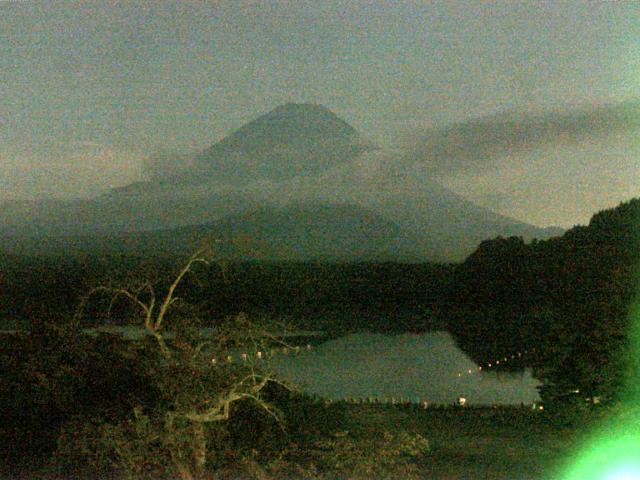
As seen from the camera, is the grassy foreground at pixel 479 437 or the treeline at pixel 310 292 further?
the treeline at pixel 310 292

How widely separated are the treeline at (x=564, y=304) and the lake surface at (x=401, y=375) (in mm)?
1281

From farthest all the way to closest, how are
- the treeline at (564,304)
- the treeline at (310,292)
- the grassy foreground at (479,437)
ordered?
the treeline at (310,292)
the treeline at (564,304)
the grassy foreground at (479,437)

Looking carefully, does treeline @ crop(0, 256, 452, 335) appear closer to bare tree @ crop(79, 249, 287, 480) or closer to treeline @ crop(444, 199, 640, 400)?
treeline @ crop(444, 199, 640, 400)

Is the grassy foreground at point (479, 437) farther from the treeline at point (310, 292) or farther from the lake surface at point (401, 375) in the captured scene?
the treeline at point (310, 292)

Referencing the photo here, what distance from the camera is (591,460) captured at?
6.30 meters

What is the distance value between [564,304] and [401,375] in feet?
31.7

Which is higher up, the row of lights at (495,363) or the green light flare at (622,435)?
the green light flare at (622,435)

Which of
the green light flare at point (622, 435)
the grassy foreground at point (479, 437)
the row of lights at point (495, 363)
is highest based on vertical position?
the green light flare at point (622, 435)

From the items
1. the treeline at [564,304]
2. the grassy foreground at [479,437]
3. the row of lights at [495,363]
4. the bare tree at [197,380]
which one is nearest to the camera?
the bare tree at [197,380]

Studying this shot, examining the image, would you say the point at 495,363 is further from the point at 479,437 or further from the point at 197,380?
the point at 197,380

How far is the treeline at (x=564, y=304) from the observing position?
22.4 ft

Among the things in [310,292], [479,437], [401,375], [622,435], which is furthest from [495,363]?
[310,292]

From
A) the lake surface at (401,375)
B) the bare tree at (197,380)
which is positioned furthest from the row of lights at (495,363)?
the bare tree at (197,380)

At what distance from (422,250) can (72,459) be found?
69858 mm
